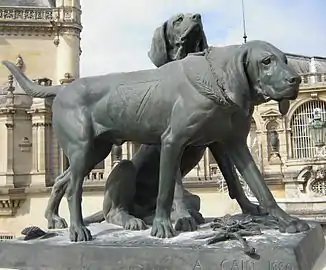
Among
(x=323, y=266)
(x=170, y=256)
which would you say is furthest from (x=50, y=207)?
(x=323, y=266)

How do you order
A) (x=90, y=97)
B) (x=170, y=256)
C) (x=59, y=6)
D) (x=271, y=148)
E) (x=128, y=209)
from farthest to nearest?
(x=59, y=6)
(x=271, y=148)
(x=128, y=209)
(x=90, y=97)
(x=170, y=256)

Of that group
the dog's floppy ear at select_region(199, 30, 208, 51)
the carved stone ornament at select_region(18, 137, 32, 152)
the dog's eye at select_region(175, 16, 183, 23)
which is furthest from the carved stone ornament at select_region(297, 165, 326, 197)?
the dog's eye at select_region(175, 16, 183, 23)

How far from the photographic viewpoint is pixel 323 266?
2857 mm

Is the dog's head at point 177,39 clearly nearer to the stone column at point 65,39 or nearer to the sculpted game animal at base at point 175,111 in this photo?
the sculpted game animal at base at point 175,111

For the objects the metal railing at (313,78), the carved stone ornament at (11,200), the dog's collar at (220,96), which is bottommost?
the carved stone ornament at (11,200)

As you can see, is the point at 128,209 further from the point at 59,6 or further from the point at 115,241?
the point at 59,6

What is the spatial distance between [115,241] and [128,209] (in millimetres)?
684


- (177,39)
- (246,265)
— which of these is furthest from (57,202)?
(246,265)

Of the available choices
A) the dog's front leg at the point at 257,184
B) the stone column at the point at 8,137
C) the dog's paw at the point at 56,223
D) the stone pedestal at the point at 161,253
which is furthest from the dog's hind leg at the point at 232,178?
the stone column at the point at 8,137

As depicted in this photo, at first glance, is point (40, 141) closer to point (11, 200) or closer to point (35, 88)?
point (11, 200)

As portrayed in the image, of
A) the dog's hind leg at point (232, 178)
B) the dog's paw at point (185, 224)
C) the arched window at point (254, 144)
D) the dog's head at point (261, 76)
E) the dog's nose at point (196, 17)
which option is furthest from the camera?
the arched window at point (254, 144)

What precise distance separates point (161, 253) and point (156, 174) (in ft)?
3.91

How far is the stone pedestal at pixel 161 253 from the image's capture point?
101 inches

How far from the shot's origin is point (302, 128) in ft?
64.6
